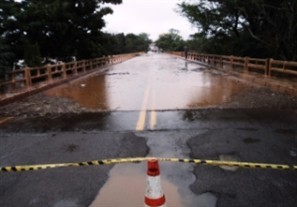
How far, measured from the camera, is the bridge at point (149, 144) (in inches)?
175

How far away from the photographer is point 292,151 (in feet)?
19.5

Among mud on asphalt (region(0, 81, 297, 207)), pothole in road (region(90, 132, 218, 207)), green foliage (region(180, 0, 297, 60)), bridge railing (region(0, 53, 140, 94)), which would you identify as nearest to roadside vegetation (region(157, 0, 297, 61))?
green foliage (region(180, 0, 297, 60))

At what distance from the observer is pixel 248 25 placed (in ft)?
110

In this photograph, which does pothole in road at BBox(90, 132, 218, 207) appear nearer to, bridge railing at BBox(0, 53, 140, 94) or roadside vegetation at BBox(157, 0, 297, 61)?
bridge railing at BBox(0, 53, 140, 94)

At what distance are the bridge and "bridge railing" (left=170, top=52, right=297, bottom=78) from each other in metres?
3.92

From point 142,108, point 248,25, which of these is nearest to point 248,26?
point 248,25

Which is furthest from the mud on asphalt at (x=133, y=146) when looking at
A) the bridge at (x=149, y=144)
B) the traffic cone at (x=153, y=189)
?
the traffic cone at (x=153, y=189)

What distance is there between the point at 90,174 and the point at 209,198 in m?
1.75

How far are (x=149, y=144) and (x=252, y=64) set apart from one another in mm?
14550

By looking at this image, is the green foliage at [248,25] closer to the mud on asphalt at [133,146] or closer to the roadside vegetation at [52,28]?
the roadside vegetation at [52,28]

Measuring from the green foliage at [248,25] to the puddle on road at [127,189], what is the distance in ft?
74.0

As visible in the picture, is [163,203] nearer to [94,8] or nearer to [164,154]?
[164,154]

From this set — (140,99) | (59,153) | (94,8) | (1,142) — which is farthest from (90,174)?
(94,8)

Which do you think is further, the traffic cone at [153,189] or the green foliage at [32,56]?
the green foliage at [32,56]
